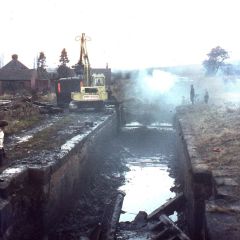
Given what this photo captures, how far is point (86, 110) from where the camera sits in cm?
2358

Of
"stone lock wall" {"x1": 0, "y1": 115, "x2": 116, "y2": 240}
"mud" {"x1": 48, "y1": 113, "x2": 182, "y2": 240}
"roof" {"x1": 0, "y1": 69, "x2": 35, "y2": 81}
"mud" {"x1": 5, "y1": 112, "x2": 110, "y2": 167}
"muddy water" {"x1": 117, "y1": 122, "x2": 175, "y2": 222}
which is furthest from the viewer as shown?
"roof" {"x1": 0, "y1": 69, "x2": 35, "y2": 81}

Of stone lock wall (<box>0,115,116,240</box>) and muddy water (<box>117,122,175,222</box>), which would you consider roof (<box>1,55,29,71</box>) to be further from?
stone lock wall (<box>0,115,116,240</box>)

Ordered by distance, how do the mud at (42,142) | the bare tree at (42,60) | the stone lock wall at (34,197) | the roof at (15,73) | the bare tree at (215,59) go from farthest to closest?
the bare tree at (42,60)
the bare tree at (215,59)
the roof at (15,73)
the mud at (42,142)
the stone lock wall at (34,197)

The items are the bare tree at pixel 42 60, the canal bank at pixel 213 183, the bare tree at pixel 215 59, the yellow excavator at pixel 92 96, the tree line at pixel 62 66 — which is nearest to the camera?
the canal bank at pixel 213 183

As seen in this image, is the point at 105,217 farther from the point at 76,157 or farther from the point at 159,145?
the point at 159,145

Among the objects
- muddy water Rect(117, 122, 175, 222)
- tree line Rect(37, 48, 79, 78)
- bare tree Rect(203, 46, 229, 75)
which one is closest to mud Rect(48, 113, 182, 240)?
muddy water Rect(117, 122, 175, 222)

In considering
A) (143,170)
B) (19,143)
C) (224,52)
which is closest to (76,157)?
(19,143)

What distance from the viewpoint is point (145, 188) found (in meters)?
13.7

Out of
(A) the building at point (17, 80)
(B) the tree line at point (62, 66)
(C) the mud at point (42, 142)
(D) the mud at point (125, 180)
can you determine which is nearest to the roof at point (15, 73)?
(A) the building at point (17, 80)

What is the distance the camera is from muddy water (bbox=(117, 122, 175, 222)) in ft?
40.2

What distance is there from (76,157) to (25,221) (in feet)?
13.5

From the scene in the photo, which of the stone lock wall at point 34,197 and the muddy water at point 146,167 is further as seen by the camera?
the muddy water at point 146,167

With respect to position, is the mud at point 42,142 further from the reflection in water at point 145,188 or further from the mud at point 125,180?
the reflection in water at point 145,188

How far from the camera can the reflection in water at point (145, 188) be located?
1181 cm
